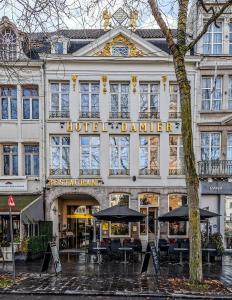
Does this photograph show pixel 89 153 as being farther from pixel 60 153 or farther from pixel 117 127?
pixel 117 127

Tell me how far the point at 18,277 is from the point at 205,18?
17.1 metres

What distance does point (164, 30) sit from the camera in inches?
425

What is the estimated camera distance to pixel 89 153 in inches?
877

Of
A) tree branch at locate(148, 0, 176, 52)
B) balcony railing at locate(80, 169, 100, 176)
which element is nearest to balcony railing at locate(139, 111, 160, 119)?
balcony railing at locate(80, 169, 100, 176)

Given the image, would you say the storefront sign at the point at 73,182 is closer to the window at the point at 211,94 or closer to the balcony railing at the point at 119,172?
the balcony railing at the point at 119,172

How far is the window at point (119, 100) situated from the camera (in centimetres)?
2227

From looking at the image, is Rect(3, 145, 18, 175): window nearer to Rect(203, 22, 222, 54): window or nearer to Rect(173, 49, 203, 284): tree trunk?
Rect(203, 22, 222, 54): window

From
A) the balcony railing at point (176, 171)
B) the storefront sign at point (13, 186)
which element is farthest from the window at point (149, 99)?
the storefront sign at point (13, 186)

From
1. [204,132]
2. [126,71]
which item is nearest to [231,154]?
[204,132]

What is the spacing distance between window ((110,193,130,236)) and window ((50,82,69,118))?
18.1 feet

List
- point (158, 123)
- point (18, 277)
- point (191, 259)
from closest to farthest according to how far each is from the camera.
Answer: point (191, 259) → point (18, 277) → point (158, 123)

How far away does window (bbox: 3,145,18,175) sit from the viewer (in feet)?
73.8

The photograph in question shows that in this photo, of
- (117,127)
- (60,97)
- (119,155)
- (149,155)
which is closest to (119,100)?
(117,127)

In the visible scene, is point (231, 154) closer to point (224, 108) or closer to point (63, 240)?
point (224, 108)
